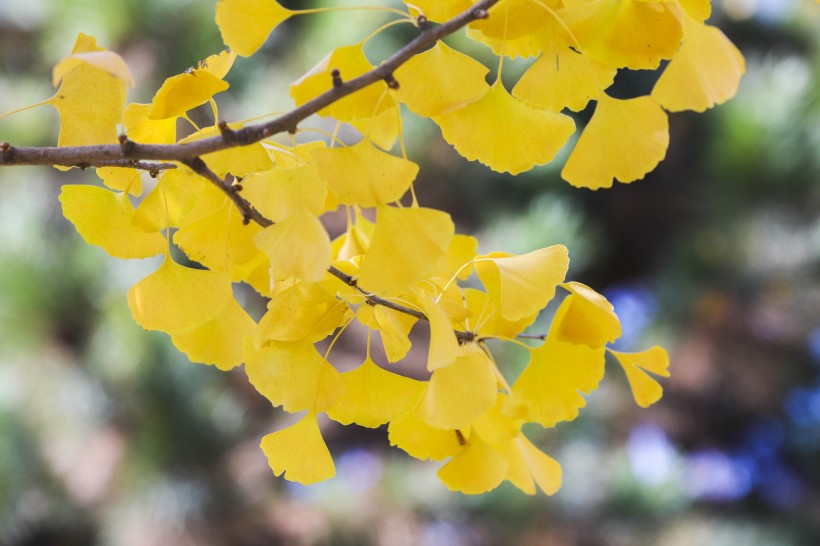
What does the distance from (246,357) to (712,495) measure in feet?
5.48

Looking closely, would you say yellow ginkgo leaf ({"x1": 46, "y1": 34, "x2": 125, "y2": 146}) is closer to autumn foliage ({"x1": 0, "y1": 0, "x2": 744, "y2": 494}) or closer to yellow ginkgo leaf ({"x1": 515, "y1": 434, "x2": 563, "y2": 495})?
autumn foliage ({"x1": 0, "y1": 0, "x2": 744, "y2": 494})

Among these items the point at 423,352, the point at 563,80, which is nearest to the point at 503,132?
the point at 563,80

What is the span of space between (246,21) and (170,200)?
0.05 meters

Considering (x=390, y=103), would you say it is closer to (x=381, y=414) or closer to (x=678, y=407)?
(x=381, y=414)

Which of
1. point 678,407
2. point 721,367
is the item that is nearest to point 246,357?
point 721,367

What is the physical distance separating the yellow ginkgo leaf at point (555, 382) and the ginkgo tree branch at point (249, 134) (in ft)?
0.24

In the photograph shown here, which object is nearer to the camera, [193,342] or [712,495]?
[193,342]

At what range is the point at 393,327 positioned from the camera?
203 mm

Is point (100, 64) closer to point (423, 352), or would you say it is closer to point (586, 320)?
point (586, 320)

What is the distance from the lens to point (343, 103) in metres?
0.18

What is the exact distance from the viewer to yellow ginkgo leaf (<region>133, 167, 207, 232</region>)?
21cm

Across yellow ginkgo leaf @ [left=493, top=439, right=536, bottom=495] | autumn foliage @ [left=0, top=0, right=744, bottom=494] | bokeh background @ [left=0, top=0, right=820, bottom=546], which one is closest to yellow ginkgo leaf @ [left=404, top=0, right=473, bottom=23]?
autumn foliage @ [left=0, top=0, right=744, bottom=494]

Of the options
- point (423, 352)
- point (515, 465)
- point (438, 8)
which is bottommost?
point (423, 352)

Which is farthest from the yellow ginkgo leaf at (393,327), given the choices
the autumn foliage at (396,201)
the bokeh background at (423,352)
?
the bokeh background at (423,352)
